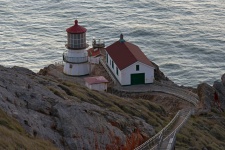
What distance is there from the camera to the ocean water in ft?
205

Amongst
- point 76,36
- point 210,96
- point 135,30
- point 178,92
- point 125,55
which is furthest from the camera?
point 135,30

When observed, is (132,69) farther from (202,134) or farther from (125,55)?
(202,134)

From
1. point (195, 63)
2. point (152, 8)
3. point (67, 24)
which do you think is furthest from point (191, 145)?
point (152, 8)

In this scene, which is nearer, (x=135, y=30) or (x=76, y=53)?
(x=76, y=53)

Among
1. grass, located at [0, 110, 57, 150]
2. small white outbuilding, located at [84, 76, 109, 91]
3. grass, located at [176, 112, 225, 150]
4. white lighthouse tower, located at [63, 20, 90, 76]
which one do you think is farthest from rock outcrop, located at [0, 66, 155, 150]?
white lighthouse tower, located at [63, 20, 90, 76]

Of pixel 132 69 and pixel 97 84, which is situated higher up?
pixel 132 69

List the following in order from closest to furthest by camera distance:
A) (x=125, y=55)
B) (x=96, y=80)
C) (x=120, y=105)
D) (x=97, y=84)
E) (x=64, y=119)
Answer: 1. (x=64, y=119)
2. (x=120, y=105)
3. (x=97, y=84)
4. (x=96, y=80)
5. (x=125, y=55)

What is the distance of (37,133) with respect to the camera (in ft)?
67.1

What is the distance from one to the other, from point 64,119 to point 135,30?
51.6 m

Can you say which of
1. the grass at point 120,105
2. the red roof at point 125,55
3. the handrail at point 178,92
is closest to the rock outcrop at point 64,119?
the grass at point 120,105

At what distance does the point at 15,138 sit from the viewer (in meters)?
18.0

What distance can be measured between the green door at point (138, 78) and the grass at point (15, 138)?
21540mm

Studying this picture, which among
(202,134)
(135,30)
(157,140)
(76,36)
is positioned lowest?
(135,30)

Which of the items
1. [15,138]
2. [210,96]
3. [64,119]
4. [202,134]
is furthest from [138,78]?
[15,138]
